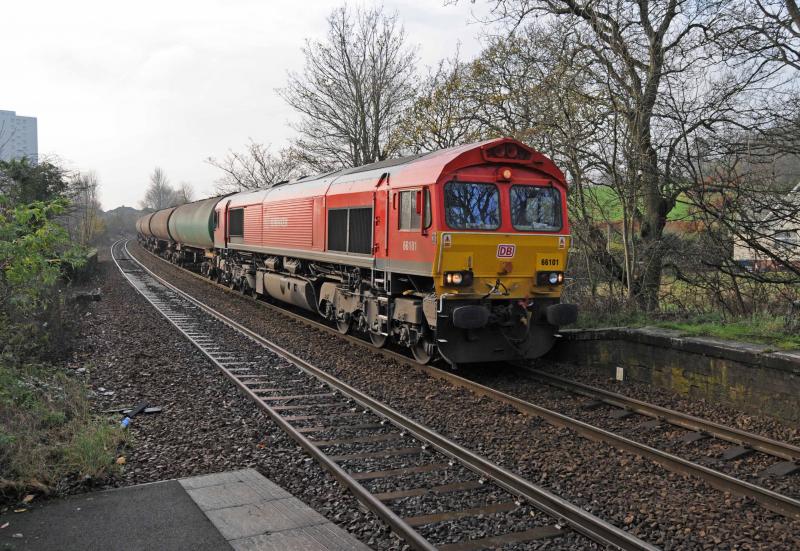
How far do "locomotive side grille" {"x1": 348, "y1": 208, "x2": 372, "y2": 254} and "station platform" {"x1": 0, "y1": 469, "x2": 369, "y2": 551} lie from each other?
5.85 meters

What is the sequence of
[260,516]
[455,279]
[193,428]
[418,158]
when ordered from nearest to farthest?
[260,516] → [193,428] → [455,279] → [418,158]

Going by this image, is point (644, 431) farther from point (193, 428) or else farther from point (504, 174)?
point (193, 428)

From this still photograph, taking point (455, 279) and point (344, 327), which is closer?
point (455, 279)

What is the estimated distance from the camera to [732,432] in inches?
249

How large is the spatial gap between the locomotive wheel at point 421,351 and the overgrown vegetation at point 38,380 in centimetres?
468

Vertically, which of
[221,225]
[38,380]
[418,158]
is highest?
[418,158]

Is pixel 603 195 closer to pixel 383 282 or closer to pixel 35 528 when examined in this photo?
pixel 383 282

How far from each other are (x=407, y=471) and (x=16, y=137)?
73.8 feet

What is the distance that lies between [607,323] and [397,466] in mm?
6342

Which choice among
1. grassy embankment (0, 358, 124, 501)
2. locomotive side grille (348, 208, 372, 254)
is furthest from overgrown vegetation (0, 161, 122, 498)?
locomotive side grille (348, 208, 372, 254)

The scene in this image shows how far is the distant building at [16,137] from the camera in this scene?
15.0 meters

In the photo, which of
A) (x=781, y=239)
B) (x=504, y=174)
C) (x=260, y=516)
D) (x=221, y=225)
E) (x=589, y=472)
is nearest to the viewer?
(x=260, y=516)

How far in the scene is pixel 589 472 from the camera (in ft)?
18.1

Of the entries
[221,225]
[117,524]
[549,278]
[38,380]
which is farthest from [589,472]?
[221,225]
